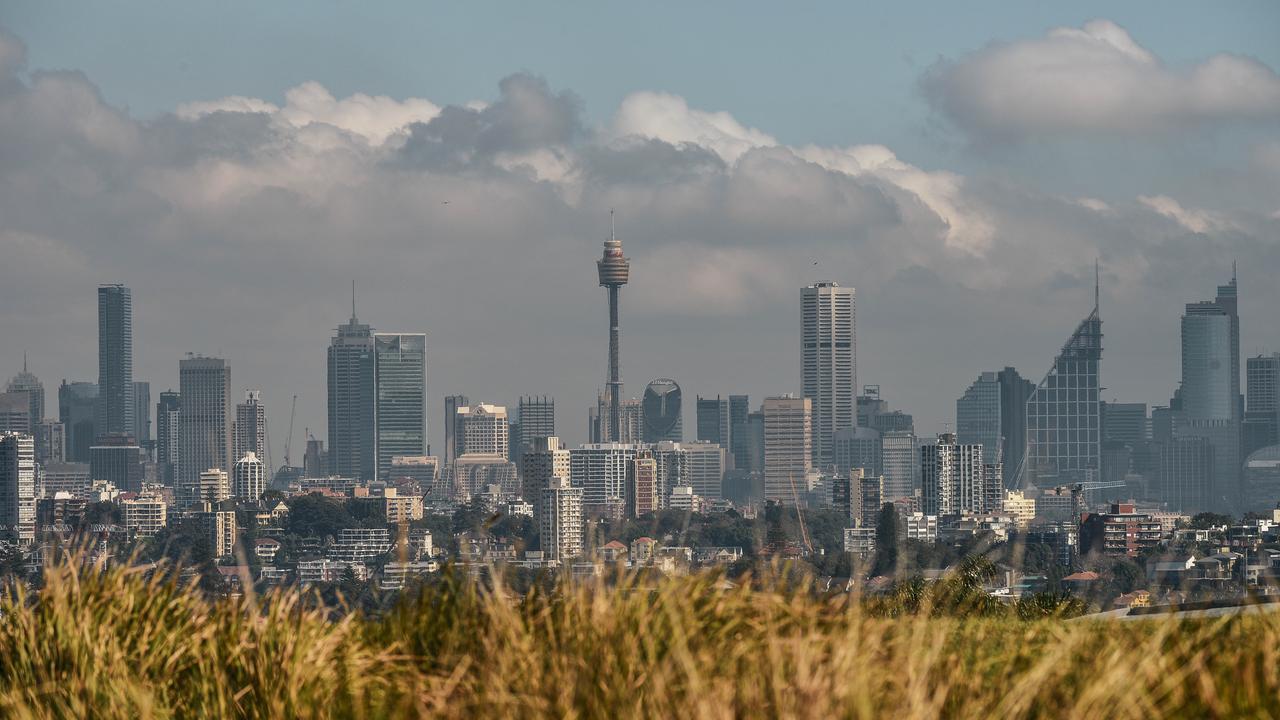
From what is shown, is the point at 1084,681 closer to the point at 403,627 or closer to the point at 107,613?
the point at 403,627

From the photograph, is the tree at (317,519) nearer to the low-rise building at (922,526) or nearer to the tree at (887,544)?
the tree at (887,544)

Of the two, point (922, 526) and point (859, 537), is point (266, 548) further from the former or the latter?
point (922, 526)

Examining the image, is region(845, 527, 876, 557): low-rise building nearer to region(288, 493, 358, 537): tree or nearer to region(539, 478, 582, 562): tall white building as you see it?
region(539, 478, 582, 562): tall white building

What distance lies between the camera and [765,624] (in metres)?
8.69

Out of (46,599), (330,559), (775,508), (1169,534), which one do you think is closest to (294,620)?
(46,599)

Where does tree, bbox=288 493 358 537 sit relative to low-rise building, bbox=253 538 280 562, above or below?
above

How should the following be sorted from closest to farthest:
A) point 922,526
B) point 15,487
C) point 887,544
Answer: point 887,544 → point 922,526 → point 15,487

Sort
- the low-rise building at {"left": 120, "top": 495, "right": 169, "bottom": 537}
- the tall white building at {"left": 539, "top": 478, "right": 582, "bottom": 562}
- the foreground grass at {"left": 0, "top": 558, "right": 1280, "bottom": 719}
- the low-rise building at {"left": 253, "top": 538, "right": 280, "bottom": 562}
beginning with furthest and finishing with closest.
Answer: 1. the low-rise building at {"left": 120, "top": 495, "right": 169, "bottom": 537}
2. the tall white building at {"left": 539, "top": 478, "right": 582, "bottom": 562}
3. the low-rise building at {"left": 253, "top": 538, "right": 280, "bottom": 562}
4. the foreground grass at {"left": 0, "top": 558, "right": 1280, "bottom": 719}

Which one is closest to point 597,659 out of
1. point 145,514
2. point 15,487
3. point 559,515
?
point 559,515

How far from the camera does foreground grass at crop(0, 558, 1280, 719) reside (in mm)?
7277

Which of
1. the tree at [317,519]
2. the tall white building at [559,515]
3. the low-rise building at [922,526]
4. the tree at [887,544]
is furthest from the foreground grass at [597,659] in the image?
the low-rise building at [922,526]

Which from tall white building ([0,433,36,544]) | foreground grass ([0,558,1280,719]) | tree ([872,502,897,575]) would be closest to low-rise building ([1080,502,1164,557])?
tree ([872,502,897,575])

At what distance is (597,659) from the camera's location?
8.17 meters

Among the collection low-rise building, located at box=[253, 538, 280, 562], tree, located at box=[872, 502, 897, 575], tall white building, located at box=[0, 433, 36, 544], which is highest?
tall white building, located at box=[0, 433, 36, 544]
